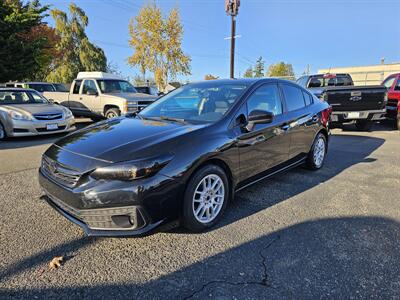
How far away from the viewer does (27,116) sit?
7605mm

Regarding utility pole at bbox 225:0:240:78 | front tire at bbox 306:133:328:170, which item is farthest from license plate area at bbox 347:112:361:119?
utility pole at bbox 225:0:240:78

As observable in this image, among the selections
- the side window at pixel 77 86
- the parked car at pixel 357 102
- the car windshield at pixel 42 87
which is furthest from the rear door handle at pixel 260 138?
the car windshield at pixel 42 87

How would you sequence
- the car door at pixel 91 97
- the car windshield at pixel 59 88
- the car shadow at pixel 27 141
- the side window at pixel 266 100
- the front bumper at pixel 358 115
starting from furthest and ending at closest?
the car windshield at pixel 59 88
the car door at pixel 91 97
the front bumper at pixel 358 115
the car shadow at pixel 27 141
the side window at pixel 266 100

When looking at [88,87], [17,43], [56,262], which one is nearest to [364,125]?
[56,262]

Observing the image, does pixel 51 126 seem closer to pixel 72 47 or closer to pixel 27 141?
pixel 27 141

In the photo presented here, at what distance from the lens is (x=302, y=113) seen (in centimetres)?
446

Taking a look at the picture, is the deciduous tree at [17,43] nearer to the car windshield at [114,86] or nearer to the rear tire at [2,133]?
the car windshield at [114,86]

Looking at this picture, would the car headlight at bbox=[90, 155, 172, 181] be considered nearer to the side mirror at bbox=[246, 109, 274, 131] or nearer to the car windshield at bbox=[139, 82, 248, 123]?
the car windshield at bbox=[139, 82, 248, 123]

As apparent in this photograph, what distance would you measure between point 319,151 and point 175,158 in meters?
3.43

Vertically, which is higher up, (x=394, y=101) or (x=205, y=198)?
(x=394, y=101)

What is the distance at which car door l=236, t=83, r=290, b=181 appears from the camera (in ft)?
10.9

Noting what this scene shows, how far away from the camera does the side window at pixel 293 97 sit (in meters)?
4.24

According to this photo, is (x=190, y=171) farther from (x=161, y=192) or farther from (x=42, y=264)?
(x=42, y=264)

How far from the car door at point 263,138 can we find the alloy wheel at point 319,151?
1.13 m
